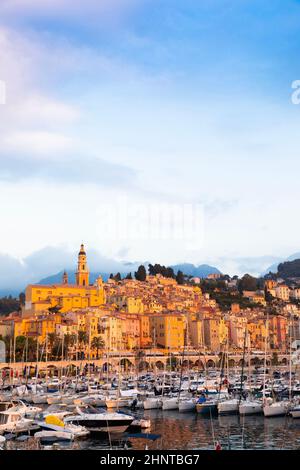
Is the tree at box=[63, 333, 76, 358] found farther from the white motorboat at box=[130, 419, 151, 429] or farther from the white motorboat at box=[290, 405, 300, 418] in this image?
the white motorboat at box=[130, 419, 151, 429]

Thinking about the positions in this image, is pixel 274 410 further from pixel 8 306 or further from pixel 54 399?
pixel 8 306

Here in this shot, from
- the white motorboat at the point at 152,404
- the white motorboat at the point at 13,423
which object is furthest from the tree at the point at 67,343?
the white motorboat at the point at 13,423

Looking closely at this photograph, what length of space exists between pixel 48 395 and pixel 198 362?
39.6 meters

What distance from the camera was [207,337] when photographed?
84875 millimetres

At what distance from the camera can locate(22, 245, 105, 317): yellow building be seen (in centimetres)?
7900

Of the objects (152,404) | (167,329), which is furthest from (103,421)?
(167,329)

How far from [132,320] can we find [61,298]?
31.5 feet

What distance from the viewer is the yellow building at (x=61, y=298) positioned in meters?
79.0

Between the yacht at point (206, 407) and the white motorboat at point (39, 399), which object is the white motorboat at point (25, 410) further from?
the white motorboat at point (39, 399)

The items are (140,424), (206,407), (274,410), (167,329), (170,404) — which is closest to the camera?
(140,424)

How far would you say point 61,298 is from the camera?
3167 inches

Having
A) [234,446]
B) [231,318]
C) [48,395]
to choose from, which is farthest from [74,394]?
[231,318]

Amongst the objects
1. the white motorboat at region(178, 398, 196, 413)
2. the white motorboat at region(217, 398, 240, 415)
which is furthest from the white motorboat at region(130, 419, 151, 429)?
the white motorboat at region(178, 398, 196, 413)

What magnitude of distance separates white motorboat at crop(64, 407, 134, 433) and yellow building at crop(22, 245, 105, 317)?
2172 inches
